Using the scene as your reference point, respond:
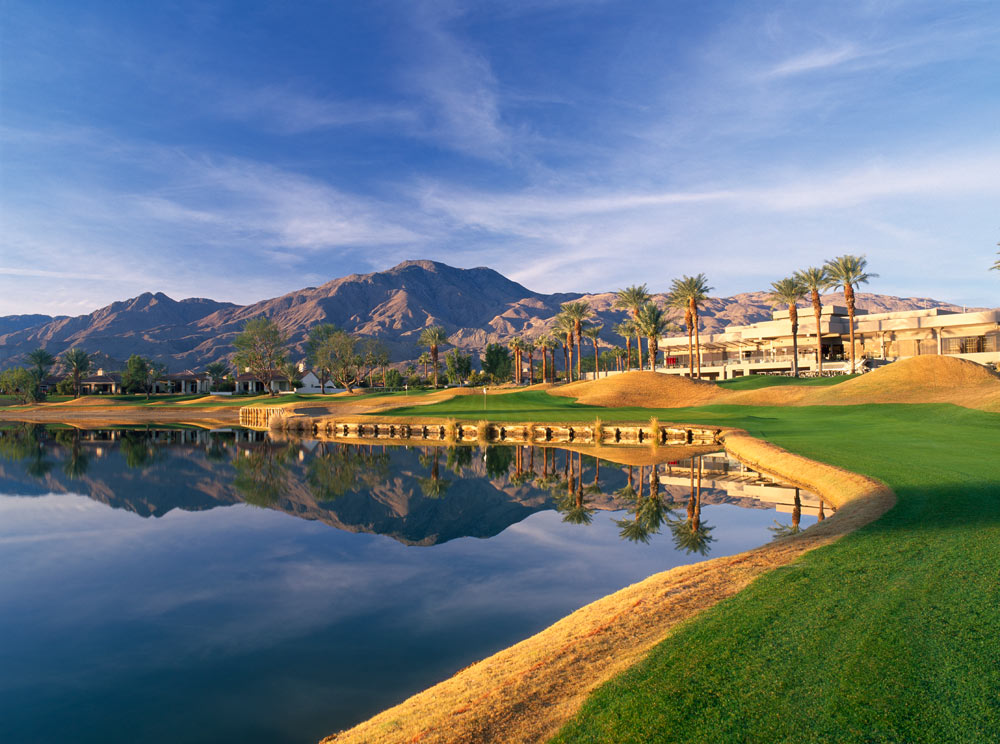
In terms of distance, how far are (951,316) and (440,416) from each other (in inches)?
3151

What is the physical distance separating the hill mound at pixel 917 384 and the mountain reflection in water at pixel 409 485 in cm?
2472

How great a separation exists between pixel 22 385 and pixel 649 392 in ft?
407

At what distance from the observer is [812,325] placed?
101 m

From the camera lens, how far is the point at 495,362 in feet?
405

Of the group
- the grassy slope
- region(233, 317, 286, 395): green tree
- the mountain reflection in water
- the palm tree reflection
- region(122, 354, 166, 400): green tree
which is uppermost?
region(233, 317, 286, 395): green tree

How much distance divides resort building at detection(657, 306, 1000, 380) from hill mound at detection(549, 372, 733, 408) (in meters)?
29.9

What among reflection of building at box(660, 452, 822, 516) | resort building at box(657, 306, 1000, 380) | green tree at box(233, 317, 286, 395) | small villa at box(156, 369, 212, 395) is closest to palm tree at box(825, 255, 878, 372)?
resort building at box(657, 306, 1000, 380)

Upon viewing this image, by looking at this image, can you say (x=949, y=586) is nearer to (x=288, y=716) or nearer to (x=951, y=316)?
(x=288, y=716)

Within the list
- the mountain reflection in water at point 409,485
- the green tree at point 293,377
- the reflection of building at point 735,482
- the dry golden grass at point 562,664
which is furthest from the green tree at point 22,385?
the dry golden grass at point 562,664

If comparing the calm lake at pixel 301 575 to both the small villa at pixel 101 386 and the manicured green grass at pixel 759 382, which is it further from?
the small villa at pixel 101 386

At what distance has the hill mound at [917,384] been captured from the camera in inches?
1775

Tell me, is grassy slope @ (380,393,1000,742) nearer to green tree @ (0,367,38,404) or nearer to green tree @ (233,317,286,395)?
green tree @ (233,317,286,395)

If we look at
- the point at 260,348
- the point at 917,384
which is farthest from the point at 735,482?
the point at 260,348

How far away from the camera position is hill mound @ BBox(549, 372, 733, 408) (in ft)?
195
